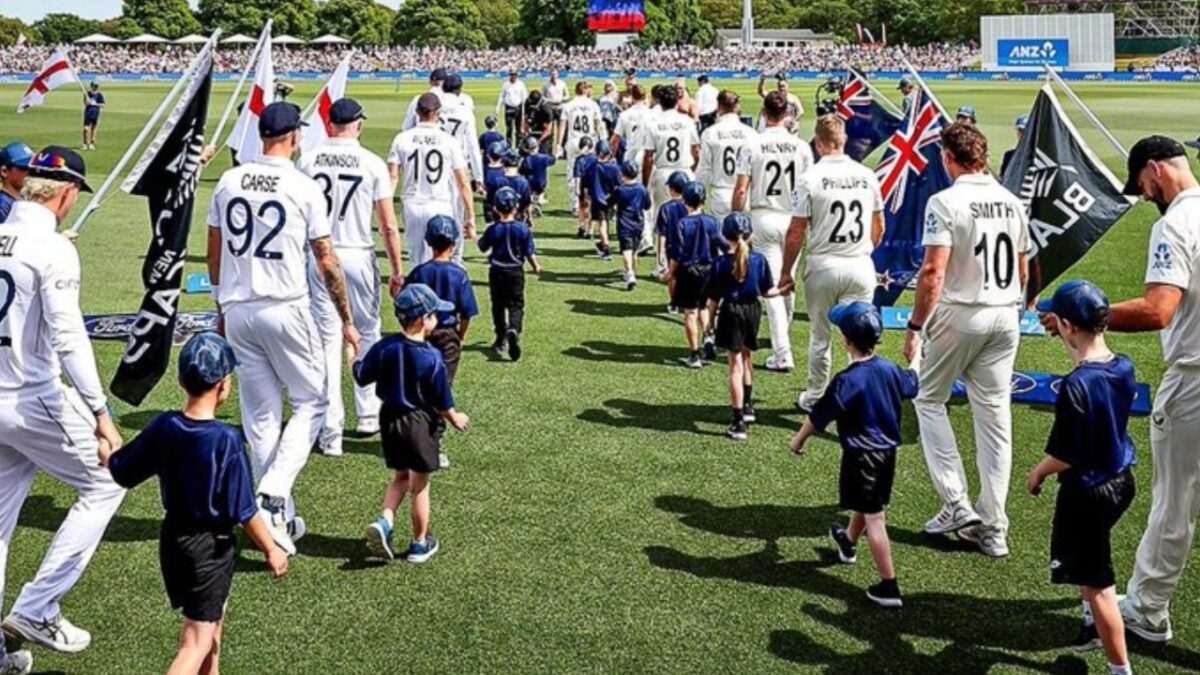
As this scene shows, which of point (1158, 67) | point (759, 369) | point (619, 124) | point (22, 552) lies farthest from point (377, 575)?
point (1158, 67)

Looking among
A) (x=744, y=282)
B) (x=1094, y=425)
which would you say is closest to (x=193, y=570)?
(x=1094, y=425)

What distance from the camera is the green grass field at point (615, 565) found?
5.75 m

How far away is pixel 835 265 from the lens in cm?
902

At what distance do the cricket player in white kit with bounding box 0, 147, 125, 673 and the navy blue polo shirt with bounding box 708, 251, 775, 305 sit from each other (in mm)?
5063

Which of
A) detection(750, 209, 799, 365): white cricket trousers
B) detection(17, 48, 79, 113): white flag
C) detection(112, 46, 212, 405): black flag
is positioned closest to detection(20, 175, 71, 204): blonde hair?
detection(112, 46, 212, 405): black flag

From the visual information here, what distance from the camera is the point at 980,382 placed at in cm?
690

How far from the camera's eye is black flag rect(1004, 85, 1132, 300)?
844cm

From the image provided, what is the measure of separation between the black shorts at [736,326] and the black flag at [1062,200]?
215 centimetres

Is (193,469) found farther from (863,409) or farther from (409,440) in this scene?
(863,409)

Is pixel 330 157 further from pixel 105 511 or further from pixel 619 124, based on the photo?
pixel 619 124

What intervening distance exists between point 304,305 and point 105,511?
1689 mm

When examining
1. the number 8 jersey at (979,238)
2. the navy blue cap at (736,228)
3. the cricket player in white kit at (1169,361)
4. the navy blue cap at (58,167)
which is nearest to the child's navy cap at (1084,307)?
the cricket player in white kit at (1169,361)

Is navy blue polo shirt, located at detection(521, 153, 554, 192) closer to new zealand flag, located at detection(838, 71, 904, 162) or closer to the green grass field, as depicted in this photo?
new zealand flag, located at detection(838, 71, 904, 162)

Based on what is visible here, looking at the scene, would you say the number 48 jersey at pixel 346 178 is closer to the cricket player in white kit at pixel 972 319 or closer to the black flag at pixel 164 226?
the black flag at pixel 164 226
